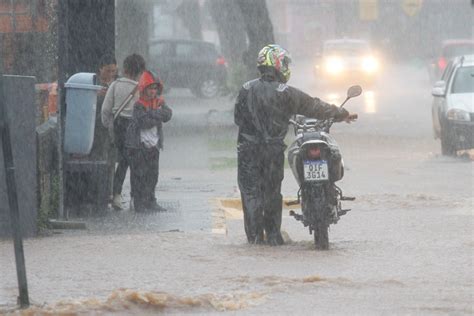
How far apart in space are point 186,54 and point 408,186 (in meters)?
25.8

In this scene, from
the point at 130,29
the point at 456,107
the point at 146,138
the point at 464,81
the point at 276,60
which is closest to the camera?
the point at 276,60

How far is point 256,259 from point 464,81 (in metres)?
12.9

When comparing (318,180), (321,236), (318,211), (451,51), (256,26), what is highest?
(256,26)

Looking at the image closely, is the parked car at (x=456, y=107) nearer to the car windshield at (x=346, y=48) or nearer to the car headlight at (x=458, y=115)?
the car headlight at (x=458, y=115)

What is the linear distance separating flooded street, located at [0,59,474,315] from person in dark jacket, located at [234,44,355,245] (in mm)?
302

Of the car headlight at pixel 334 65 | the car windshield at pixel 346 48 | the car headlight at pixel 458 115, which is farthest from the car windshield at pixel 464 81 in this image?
the car windshield at pixel 346 48

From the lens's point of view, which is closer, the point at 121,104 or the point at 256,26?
the point at 121,104

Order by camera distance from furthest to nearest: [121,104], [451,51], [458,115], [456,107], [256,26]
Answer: [451,51] < [256,26] < [456,107] < [458,115] < [121,104]

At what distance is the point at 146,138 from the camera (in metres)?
13.3

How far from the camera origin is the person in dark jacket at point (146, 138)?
521 inches

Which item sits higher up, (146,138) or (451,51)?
(451,51)

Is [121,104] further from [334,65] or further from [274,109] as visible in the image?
[334,65]

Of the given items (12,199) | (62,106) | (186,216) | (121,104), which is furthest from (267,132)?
(12,199)

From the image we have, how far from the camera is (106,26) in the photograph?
14.0 meters
